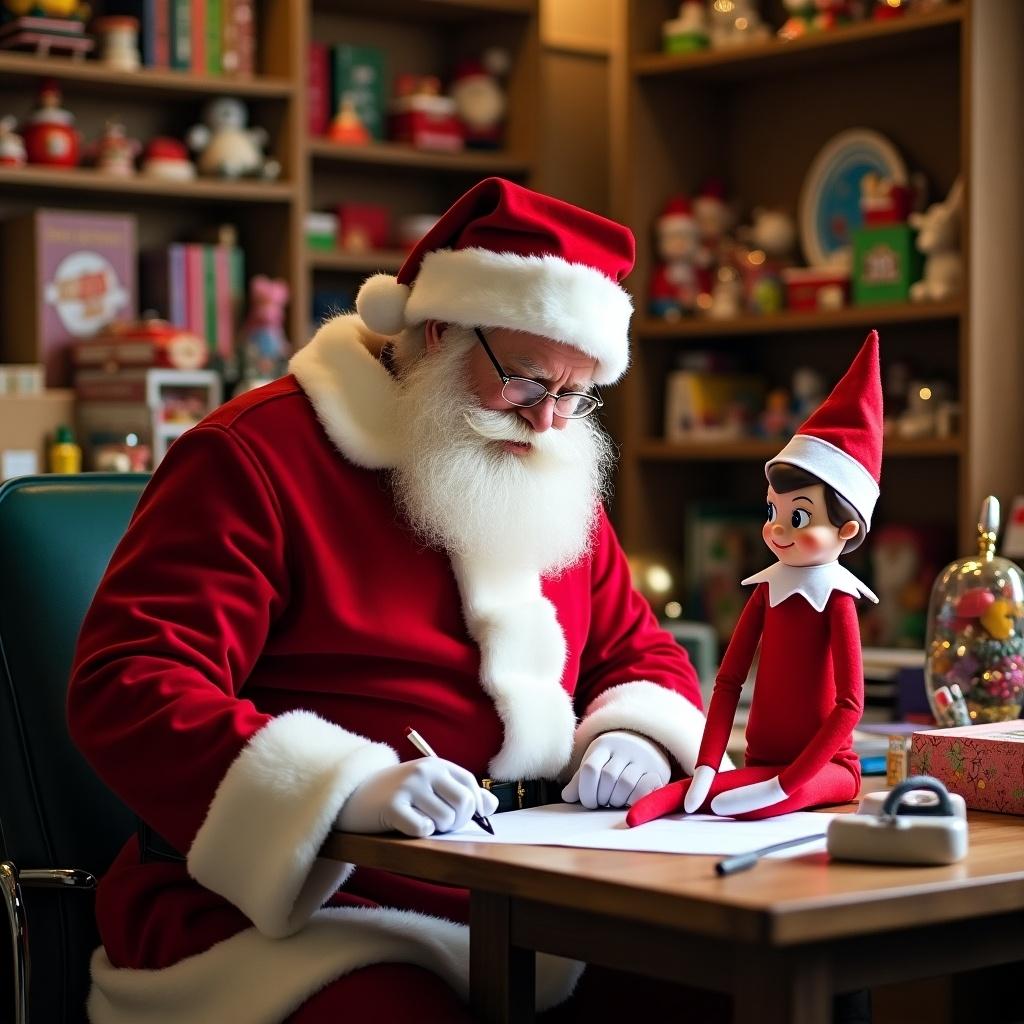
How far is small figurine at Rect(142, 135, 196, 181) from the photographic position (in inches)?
143

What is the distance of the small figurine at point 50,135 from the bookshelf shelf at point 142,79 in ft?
0.20

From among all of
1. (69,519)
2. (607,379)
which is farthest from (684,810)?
(69,519)

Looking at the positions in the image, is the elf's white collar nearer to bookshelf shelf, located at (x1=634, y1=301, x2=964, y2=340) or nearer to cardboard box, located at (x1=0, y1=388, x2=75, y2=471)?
bookshelf shelf, located at (x1=634, y1=301, x2=964, y2=340)

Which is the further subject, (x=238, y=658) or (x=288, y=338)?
(x=288, y=338)

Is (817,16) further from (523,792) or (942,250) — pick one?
(523,792)

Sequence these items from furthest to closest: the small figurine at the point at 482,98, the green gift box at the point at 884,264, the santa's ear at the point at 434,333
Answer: the small figurine at the point at 482,98, the green gift box at the point at 884,264, the santa's ear at the point at 434,333

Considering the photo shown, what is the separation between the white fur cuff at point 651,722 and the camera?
1.66 meters

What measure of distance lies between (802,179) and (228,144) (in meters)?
1.33

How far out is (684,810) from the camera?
4.69 ft

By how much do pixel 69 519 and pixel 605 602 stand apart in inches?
22.9

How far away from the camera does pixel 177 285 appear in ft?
12.0

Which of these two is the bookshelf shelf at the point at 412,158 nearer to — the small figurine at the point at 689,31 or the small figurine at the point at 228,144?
the small figurine at the point at 228,144

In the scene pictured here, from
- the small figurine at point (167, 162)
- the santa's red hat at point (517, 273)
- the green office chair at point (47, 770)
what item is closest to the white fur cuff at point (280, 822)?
the green office chair at point (47, 770)

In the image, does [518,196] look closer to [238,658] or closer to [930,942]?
[238,658]
